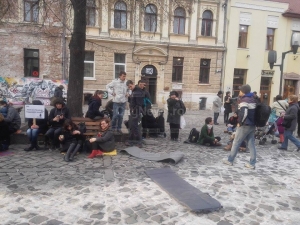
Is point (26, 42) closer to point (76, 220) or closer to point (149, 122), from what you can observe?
point (149, 122)

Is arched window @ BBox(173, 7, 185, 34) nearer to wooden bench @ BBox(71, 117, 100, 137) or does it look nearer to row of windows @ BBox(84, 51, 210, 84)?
row of windows @ BBox(84, 51, 210, 84)

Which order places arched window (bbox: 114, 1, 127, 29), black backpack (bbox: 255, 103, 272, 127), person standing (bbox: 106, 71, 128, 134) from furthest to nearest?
arched window (bbox: 114, 1, 127, 29) < person standing (bbox: 106, 71, 128, 134) < black backpack (bbox: 255, 103, 272, 127)

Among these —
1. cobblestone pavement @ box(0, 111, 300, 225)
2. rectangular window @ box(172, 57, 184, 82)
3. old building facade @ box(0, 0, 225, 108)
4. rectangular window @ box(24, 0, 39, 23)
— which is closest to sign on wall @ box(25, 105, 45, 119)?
cobblestone pavement @ box(0, 111, 300, 225)

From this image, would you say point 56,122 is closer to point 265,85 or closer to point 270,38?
point 265,85

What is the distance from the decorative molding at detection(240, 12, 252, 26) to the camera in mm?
21438

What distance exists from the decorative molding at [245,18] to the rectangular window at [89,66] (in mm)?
12329

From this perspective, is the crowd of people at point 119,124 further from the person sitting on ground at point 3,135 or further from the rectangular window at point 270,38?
the rectangular window at point 270,38

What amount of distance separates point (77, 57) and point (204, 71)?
1571 centimetres

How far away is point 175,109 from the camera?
27.8 ft

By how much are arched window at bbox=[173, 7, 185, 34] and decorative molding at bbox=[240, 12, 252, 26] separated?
486 centimetres

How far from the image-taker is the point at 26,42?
18484 mm

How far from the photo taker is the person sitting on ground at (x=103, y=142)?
21.3 ft

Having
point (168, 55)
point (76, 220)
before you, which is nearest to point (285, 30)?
point (168, 55)

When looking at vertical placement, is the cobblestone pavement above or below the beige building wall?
below
